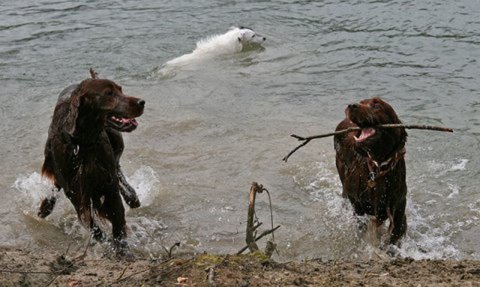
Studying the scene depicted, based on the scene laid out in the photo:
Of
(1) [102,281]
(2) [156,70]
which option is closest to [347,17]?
(2) [156,70]

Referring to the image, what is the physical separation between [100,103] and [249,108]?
4.65 m

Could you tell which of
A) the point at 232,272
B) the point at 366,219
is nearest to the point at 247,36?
the point at 366,219

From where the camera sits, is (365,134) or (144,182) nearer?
(365,134)

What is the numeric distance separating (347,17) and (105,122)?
8960 millimetres

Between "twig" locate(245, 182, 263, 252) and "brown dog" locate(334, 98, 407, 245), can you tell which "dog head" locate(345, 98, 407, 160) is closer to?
"brown dog" locate(334, 98, 407, 245)

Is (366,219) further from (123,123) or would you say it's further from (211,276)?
(211,276)

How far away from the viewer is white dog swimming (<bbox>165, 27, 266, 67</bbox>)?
40.0 feet

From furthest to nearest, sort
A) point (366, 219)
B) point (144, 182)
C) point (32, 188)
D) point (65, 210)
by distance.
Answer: point (144, 182)
point (32, 188)
point (65, 210)
point (366, 219)

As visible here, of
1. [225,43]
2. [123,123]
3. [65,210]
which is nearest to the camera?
[123,123]

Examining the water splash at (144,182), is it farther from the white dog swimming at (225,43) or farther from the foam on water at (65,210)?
the white dog swimming at (225,43)

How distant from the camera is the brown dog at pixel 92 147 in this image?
5520 mm

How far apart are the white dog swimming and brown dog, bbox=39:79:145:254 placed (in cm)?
604

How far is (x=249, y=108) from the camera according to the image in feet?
32.8

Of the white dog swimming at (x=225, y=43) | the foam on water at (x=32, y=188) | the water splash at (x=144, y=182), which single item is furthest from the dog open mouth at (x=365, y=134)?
the white dog swimming at (x=225, y=43)
